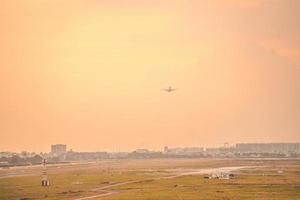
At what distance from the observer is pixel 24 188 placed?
57188 millimetres

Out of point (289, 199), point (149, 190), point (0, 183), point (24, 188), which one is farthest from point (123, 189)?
point (289, 199)

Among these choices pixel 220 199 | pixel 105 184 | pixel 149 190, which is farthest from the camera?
pixel 105 184

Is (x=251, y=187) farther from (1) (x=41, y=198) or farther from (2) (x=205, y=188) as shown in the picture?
(1) (x=41, y=198)

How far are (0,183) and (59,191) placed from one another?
9.26 meters

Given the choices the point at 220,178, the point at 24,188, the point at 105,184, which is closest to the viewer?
the point at 24,188

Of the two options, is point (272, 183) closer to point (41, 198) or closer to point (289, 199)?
point (289, 199)

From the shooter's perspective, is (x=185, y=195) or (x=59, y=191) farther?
(x=59, y=191)

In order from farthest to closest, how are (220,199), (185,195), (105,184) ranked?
(105,184) → (185,195) → (220,199)

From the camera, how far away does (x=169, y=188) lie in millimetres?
54188

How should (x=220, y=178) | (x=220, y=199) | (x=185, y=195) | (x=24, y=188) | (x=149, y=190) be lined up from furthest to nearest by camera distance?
1. (x=220, y=178)
2. (x=24, y=188)
3. (x=149, y=190)
4. (x=185, y=195)
5. (x=220, y=199)

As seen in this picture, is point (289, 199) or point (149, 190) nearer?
point (289, 199)

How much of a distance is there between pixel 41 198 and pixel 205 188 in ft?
58.6

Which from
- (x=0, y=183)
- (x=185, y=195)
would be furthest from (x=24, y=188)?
(x=185, y=195)

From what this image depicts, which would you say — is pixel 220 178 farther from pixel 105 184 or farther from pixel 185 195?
pixel 185 195
